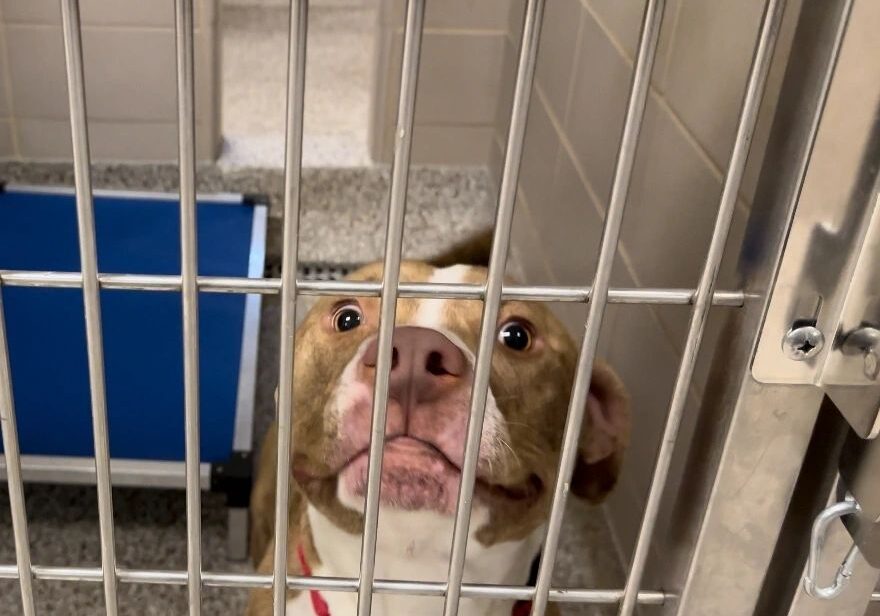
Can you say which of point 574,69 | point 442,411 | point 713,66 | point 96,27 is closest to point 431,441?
point 442,411

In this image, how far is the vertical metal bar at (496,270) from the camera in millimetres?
451

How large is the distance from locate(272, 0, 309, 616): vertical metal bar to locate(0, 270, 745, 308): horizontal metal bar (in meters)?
0.02

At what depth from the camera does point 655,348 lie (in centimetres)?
95

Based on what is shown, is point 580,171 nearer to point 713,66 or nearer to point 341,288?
point 713,66

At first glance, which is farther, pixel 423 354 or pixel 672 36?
pixel 672 36

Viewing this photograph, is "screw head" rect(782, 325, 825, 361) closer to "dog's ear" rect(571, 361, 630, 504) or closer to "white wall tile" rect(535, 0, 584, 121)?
"dog's ear" rect(571, 361, 630, 504)

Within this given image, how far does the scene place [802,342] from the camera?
0.50 m

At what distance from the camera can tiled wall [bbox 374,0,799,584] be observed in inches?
32.2

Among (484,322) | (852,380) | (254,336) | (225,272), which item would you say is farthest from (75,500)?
(852,380)

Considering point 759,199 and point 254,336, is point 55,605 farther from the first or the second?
point 759,199

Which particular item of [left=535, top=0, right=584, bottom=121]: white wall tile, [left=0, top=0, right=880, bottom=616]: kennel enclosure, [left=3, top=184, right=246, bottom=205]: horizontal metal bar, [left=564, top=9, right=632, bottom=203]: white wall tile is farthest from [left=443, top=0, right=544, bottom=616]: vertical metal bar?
[left=3, top=184, right=246, bottom=205]: horizontal metal bar

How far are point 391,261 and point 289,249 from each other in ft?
0.16

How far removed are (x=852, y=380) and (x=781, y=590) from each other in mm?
176

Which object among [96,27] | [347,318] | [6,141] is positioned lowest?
[6,141]
